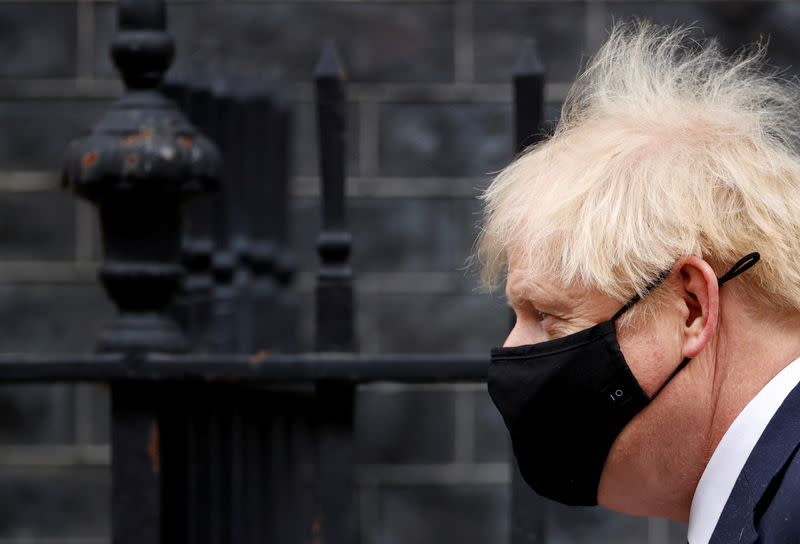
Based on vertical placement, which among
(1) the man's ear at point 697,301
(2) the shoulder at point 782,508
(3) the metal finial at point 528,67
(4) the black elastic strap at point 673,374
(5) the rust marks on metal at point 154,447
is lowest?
(5) the rust marks on metal at point 154,447

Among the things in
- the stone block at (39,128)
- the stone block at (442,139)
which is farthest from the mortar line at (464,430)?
the stone block at (39,128)

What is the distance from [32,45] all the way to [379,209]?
1369 mm

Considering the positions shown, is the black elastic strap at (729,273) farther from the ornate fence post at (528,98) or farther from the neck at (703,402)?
the ornate fence post at (528,98)

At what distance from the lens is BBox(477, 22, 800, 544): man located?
159cm

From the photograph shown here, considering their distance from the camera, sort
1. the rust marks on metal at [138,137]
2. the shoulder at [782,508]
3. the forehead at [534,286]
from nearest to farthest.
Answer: the shoulder at [782,508]
the forehead at [534,286]
the rust marks on metal at [138,137]

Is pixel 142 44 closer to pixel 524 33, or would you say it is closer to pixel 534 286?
pixel 534 286

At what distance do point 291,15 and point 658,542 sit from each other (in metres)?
2.25

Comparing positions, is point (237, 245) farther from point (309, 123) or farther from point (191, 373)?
point (309, 123)

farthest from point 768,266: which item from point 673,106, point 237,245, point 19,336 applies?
point 19,336

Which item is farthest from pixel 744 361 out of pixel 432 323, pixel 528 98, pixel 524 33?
pixel 524 33

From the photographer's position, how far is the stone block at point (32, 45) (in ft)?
13.8

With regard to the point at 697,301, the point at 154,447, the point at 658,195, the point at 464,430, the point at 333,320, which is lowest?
the point at 464,430

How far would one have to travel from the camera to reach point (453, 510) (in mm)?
4133

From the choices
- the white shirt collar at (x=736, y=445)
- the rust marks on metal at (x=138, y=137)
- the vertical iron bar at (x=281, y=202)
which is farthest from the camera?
the vertical iron bar at (x=281, y=202)
